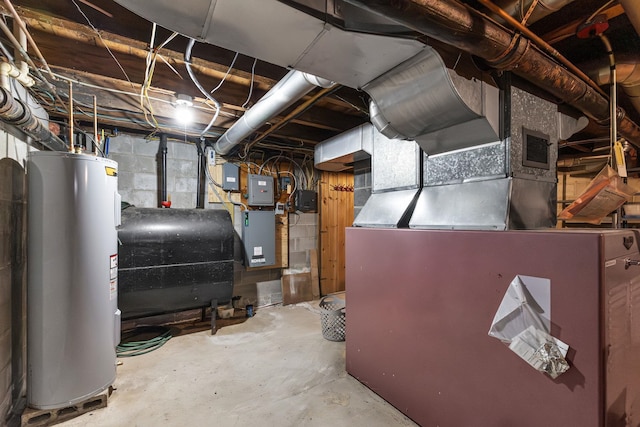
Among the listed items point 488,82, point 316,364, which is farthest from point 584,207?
point 316,364

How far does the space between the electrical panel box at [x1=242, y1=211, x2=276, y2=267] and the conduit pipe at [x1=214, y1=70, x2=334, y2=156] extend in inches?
46.3

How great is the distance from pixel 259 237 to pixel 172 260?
118 cm

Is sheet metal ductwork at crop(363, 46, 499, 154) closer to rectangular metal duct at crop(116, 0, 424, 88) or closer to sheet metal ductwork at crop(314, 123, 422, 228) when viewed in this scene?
rectangular metal duct at crop(116, 0, 424, 88)

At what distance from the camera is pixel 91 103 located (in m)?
2.43

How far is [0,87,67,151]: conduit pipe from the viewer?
144 cm

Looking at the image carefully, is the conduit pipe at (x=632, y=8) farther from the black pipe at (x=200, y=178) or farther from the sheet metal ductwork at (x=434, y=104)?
the black pipe at (x=200, y=178)

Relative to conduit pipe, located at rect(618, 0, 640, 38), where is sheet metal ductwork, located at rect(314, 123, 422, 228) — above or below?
below

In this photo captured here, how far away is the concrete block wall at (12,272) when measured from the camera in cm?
162

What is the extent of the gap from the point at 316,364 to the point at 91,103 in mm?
2952

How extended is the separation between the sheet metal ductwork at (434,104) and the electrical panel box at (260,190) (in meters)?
2.17

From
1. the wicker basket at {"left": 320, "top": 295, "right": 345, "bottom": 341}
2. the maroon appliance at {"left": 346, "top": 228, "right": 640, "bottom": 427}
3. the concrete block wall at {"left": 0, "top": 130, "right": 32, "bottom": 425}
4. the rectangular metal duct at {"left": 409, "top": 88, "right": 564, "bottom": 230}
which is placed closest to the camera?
the maroon appliance at {"left": 346, "top": 228, "right": 640, "bottom": 427}

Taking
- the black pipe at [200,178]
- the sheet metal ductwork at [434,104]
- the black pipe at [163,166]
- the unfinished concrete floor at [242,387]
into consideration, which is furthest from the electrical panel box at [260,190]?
the sheet metal ductwork at [434,104]

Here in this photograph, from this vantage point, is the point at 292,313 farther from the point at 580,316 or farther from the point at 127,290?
the point at 580,316

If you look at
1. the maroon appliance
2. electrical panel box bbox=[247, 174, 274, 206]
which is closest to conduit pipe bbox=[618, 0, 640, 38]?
the maroon appliance
